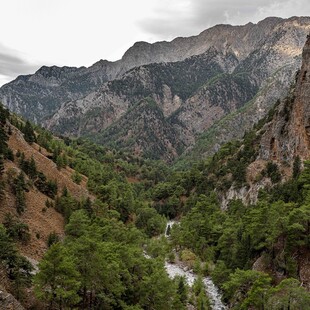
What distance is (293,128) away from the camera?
407 feet

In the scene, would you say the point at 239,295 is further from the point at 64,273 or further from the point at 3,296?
the point at 3,296

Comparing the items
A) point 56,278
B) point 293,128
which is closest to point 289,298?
point 56,278

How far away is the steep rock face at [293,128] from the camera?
118375mm

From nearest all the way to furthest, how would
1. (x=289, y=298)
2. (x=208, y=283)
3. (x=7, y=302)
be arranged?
(x=7, y=302) → (x=289, y=298) → (x=208, y=283)

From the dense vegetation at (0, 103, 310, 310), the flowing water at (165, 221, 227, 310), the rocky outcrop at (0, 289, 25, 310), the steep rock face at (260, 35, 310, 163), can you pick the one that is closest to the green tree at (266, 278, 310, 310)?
the dense vegetation at (0, 103, 310, 310)

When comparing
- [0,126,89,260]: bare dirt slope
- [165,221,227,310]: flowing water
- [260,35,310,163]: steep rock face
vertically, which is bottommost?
[165,221,227,310]: flowing water

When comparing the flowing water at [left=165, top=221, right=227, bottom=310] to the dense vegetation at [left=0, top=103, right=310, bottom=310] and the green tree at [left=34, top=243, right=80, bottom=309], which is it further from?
the green tree at [left=34, top=243, right=80, bottom=309]

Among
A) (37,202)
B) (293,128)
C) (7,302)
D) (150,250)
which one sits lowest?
(7,302)

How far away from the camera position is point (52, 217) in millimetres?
76438

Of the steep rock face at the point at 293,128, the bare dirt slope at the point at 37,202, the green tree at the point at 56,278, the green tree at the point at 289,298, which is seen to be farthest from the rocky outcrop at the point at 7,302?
the steep rock face at the point at 293,128

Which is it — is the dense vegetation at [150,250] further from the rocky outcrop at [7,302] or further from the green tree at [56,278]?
the rocky outcrop at [7,302]

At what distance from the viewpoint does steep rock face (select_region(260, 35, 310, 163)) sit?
11838 cm

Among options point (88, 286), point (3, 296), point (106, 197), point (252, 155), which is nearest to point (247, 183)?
point (252, 155)

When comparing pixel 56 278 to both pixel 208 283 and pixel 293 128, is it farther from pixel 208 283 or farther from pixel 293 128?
pixel 293 128
